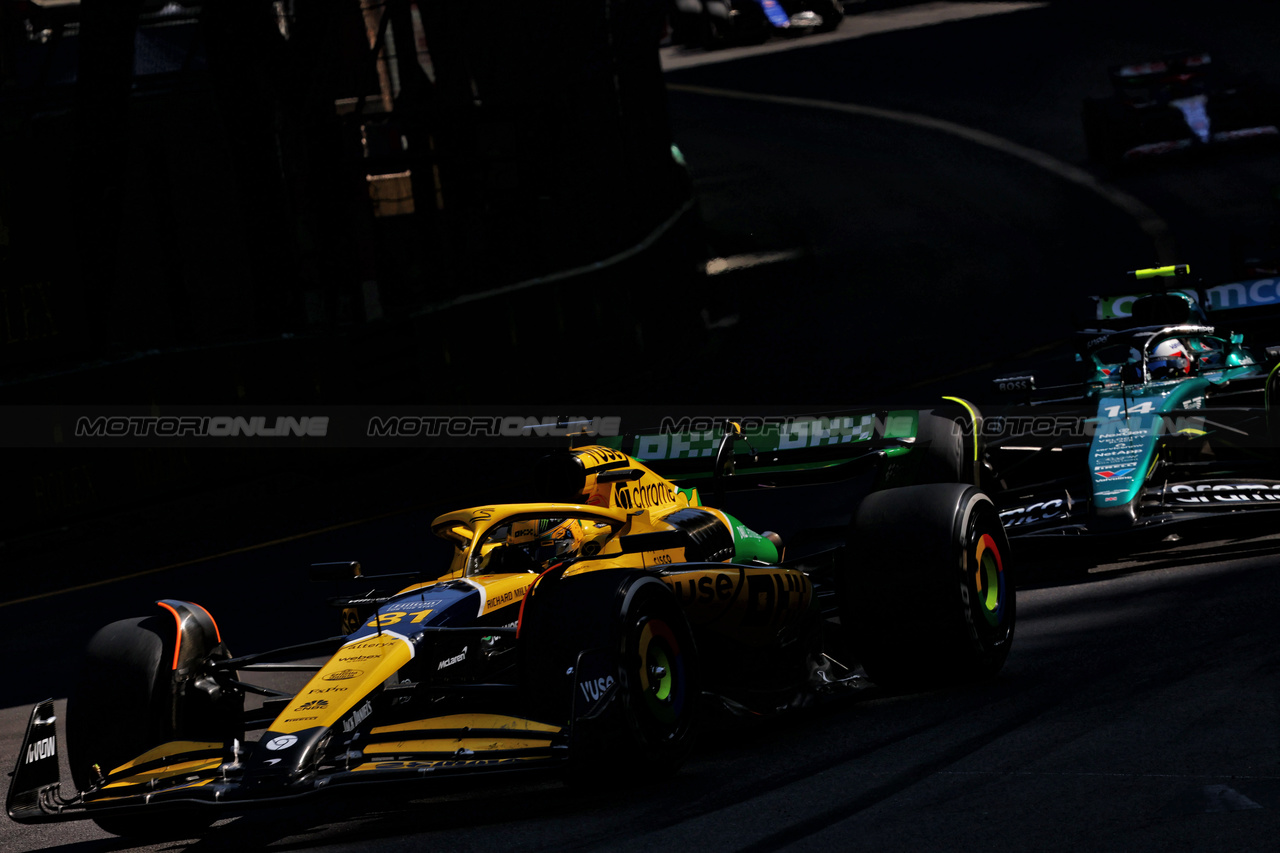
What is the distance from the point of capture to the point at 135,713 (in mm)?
6379

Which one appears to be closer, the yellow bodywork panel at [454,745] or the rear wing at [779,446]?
the yellow bodywork panel at [454,745]

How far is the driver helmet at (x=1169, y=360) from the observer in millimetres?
11625

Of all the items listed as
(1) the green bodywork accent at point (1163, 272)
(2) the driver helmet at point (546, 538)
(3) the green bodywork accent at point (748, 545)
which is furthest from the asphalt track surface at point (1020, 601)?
(1) the green bodywork accent at point (1163, 272)

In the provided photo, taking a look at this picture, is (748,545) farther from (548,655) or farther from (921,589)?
(548,655)

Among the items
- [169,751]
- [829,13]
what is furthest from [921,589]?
[829,13]

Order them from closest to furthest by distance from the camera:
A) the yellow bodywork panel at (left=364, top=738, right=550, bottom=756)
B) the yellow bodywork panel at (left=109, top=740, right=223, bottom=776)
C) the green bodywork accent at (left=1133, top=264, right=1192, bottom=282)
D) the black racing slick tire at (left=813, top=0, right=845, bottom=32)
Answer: the yellow bodywork panel at (left=364, top=738, right=550, bottom=756) < the yellow bodywork panel at (left=109, top=740, right=223, bottom=776) < the green bodywork accent at (left=1133, top=264, right=1192, bottom=282) < the black racing slick tire at (left=813, top=0, right=845, bottom=32)

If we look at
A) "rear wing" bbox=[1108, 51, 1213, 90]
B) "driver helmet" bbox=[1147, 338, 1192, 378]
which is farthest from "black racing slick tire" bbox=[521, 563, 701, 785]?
"rear wing" bbox=[1108, 51, 1213, 90]

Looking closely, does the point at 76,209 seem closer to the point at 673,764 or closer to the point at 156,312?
the point at 156,312

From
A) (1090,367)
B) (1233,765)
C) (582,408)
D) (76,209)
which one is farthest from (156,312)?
(1233,765)

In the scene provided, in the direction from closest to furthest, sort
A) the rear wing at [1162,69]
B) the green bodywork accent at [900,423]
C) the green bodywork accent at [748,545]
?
the green bodywork accent at [748,545] → the green bodywork accent at [900,423] → the rear wing at [1162,69]

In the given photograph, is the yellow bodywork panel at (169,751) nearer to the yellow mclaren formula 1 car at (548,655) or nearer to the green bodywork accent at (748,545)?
the yellow mclaren formula 1 car at (548,655)

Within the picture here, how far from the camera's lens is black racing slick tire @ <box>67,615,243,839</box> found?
636 centimetres

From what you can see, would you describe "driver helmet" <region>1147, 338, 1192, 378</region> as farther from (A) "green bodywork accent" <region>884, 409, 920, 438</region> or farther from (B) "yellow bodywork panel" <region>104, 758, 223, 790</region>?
(B) "yellow bodywork panel" <region>104, 758, 223, 790</region>

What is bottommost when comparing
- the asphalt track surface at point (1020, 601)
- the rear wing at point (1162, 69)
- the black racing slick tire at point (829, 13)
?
the asphalt track surface at point (1020, 601)
